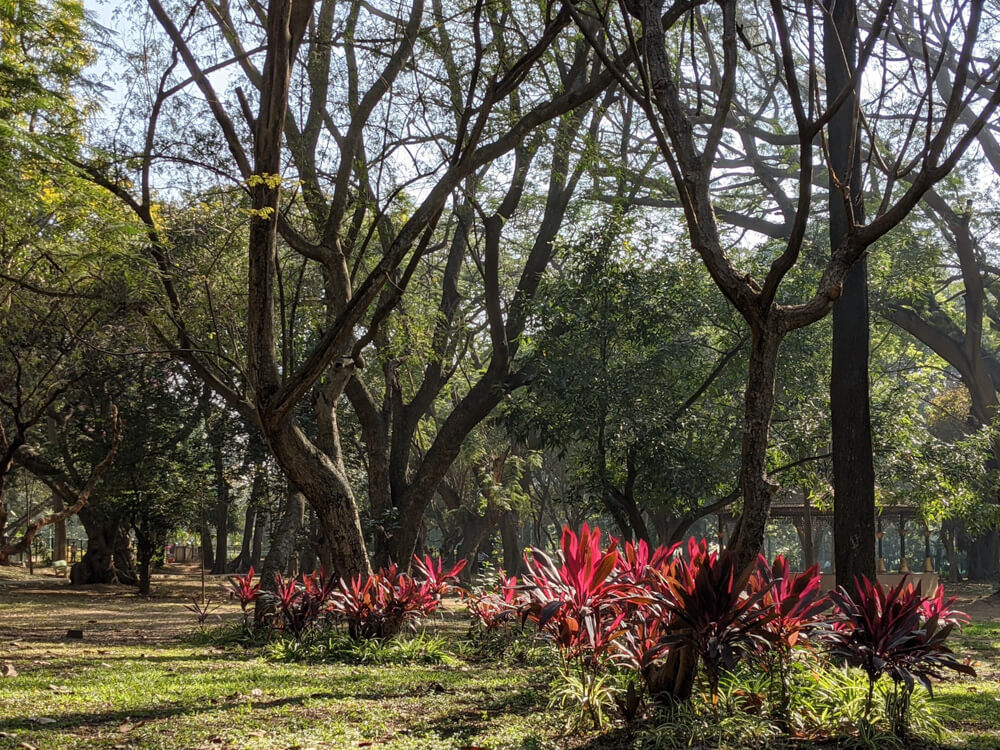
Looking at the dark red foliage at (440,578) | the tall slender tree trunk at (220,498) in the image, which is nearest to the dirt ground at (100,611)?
the tall slender tree trunk at (220,498)

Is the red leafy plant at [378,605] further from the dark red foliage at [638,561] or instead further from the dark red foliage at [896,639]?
the dark red foliage at [896,639]

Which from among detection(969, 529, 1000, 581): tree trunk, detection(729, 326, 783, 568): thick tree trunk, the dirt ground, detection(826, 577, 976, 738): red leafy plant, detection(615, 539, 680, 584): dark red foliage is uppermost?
detection(729, 326, 783, 568): thick tree trunk

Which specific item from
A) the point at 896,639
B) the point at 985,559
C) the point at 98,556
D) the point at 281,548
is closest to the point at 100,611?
the point at 281,548

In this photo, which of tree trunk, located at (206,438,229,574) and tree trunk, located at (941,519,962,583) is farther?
tree trunk, located at (941,519,962,583)

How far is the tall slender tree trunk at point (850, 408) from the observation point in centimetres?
747

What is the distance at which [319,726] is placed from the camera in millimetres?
4574

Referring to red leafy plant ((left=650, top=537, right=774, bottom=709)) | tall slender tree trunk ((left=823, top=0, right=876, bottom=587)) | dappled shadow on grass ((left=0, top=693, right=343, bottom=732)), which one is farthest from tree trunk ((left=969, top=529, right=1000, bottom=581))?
dappled shadow on grass ((left=0, top=693, right=343, bottom=732))

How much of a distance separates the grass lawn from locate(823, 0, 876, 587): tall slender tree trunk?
1.32m

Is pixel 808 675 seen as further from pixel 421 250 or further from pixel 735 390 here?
pixel 735 390

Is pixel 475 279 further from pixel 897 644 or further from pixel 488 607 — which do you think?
pixel 897 644

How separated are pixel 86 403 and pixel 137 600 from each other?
4244mm

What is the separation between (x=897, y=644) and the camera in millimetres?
4227

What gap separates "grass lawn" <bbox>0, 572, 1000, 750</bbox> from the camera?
13.9 feet

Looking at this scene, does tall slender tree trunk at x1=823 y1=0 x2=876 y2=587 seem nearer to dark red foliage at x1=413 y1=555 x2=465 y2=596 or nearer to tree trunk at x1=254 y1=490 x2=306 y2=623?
dark red foliage at x1=413 y1=555 x2=465 y2=596
